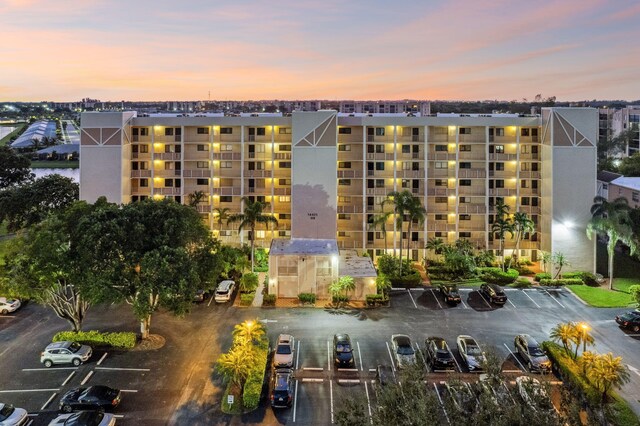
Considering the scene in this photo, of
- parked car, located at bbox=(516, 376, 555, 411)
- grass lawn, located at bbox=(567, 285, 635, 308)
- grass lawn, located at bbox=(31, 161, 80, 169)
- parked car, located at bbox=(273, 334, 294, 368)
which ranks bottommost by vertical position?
parked car, located at bbox=(273, 334, 294, 368)

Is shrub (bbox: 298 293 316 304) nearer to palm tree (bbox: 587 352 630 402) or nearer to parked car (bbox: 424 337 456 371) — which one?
parked car (bbox: 424 337 456 371)

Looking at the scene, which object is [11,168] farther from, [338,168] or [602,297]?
[602,297]

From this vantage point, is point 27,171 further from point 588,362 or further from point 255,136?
point 588,362

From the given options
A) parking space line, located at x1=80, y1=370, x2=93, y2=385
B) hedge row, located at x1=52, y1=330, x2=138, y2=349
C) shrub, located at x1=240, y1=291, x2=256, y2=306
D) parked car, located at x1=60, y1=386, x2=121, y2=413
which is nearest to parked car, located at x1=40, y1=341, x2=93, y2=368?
parking space line, located at x1=80, y1=370, x2=93, y2=385

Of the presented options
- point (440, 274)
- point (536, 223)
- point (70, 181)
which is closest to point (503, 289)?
point (440, 274)

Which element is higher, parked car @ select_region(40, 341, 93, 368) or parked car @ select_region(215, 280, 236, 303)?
parked car @ select_region(215, 280, 236, 303)

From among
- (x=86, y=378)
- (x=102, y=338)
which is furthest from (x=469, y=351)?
(x=102, y=338)
